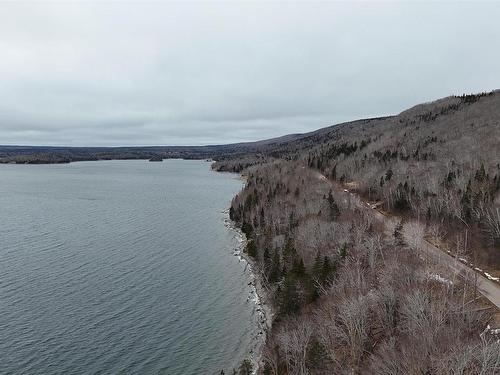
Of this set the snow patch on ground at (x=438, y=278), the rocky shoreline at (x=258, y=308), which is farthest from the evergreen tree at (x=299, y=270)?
Answer: the snow patch on ground at (x=438, y=278)

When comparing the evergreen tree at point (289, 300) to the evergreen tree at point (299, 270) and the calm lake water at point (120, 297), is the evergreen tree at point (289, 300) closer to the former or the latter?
the evergreen tree at point (299, 270)

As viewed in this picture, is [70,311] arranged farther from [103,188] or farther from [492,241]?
[103,188]

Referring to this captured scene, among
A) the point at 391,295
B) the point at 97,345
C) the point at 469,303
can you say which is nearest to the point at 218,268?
the point at 97,345

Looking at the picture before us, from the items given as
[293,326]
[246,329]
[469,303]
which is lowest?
[246,329]

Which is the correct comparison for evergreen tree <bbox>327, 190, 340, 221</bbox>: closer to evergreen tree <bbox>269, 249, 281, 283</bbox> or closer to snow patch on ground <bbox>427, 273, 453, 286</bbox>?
evergreen tree <bbox>269, 249, 281, 283</bbox>

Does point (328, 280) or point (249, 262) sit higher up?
point (328, 280)

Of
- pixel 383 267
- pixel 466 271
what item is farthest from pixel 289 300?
pixel 466 271

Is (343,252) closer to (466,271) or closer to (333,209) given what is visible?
(466,271)
